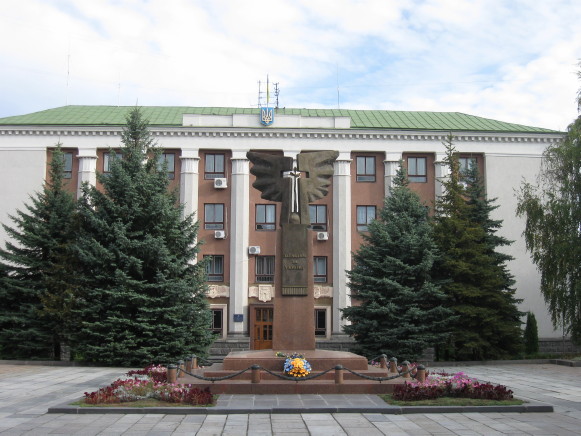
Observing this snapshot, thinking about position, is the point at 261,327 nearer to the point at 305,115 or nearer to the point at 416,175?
the point at 416,175

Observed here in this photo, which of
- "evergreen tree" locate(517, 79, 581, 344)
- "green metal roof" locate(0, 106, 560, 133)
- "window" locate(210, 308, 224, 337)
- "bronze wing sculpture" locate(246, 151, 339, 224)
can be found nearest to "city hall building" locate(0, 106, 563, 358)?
"window" locate(210, 308, 224, 337)

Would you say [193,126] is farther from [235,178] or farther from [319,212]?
[319,212]

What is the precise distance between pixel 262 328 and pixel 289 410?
22.2 m

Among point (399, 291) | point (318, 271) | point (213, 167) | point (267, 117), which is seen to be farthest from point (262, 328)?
point (267, 117)

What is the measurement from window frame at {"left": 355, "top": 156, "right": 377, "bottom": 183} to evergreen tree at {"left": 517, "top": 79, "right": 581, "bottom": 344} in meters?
11.1

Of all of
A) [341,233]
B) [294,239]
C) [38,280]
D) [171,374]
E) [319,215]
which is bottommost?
[171,374]

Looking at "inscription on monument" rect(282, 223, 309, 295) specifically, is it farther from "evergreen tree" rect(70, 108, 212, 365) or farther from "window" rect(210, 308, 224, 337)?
"window" rect(210, 308, 224, 337)

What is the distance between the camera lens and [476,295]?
2527 centimetres

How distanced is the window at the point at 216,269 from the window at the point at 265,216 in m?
2.73

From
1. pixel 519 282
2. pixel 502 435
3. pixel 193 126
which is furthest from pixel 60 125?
pixel 502 435

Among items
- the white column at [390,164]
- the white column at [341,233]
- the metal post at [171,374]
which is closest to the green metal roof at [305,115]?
the white column at [390,164]

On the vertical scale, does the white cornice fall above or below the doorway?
above

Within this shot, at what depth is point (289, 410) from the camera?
11.2 metres

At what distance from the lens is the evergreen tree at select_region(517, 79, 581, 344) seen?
79.0ft
